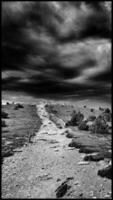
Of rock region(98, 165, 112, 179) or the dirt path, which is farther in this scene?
rock region(98, 165, 112, 179)

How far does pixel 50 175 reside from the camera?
1107 cm

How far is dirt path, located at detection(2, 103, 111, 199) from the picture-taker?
8922 millimetres

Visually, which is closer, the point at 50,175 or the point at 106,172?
the point at 106,172

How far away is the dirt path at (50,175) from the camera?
351 inches

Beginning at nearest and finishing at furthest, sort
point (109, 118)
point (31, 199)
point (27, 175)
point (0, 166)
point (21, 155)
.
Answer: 1. point (31, 199)
2. point (27, 175)
3. point (0, 166)
4. point (21, 155)
5. point (109, 118)

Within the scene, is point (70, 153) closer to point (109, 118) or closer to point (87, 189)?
point (87, 189)

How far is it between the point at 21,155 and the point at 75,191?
709 centimetres

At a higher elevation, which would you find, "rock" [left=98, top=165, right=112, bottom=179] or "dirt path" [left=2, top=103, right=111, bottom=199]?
"rock" [left=98, top=165, right=112, bottom=179]

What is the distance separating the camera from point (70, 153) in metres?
15.1

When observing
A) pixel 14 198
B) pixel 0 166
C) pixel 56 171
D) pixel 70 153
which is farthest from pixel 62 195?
pixel 70 153

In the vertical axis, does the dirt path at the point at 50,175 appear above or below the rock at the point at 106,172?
below

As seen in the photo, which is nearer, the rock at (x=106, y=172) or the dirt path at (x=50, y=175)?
the dirt path at (x=50, y=175)

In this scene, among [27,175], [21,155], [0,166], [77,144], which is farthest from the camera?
[77,144]

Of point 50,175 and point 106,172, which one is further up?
point 106,172
